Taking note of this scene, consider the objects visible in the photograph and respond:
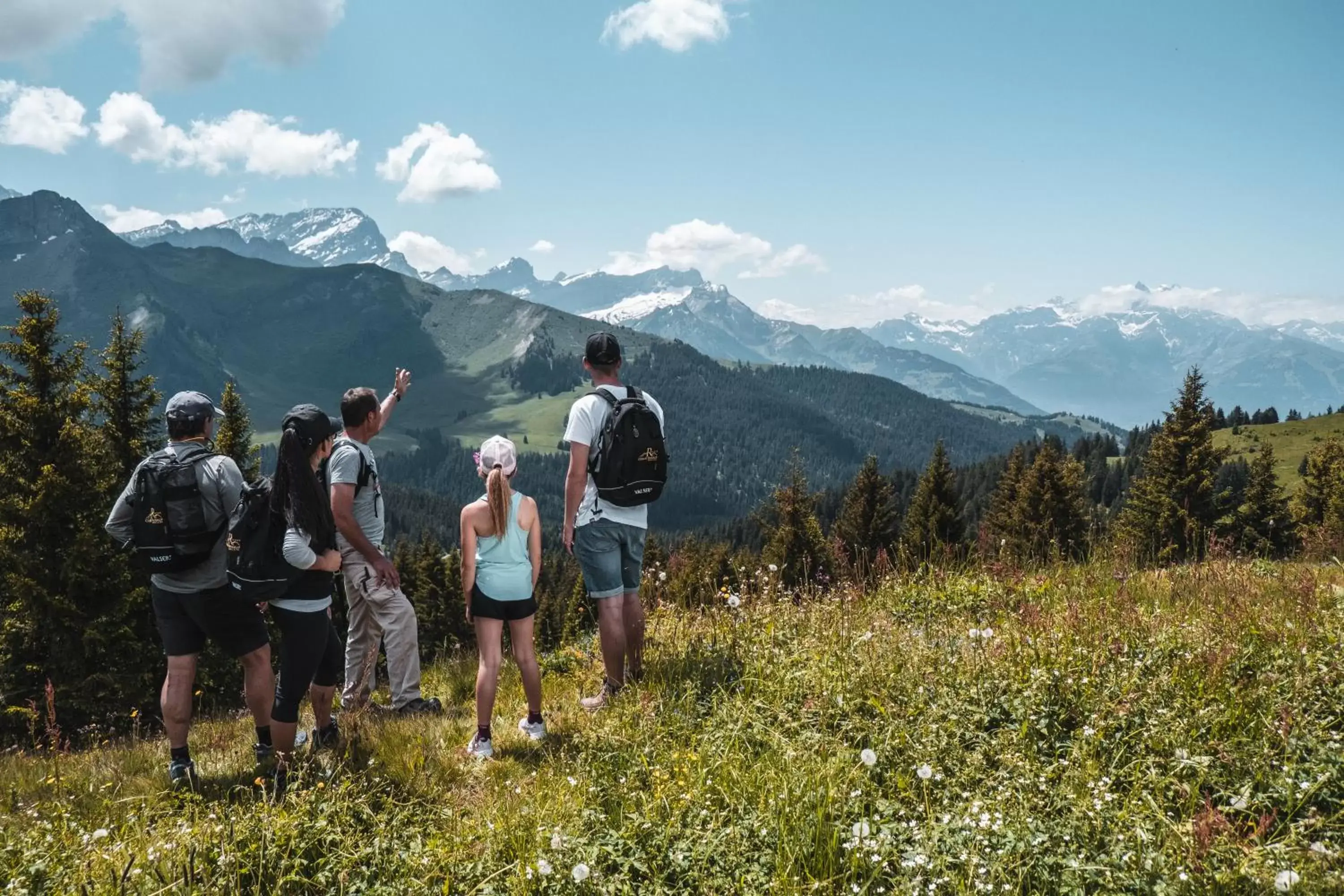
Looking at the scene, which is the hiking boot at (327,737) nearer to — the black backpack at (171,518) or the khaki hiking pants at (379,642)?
the khaki hiking pants at (379,642)

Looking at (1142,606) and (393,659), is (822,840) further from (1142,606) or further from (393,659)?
(393,659)

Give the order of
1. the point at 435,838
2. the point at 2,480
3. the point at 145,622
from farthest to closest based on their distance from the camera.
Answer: the point at 145,622 < the point at 2,480 < the point at 435,838

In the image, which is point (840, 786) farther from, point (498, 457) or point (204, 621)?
point (204, 621)

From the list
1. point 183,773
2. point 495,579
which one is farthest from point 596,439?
point 183,773

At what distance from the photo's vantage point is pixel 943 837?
139 inches

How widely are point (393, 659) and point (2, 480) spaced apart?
58.8ft

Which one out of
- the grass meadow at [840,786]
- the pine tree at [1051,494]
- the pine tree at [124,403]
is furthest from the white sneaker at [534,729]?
the pine tree at [1051,494]

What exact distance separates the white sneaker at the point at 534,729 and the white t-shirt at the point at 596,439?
1.76 m

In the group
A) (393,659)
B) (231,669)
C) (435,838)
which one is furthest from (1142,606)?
(231,669)

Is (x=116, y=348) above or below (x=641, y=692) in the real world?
above

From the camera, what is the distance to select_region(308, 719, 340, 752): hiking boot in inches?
233

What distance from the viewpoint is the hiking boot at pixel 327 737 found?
592 cm

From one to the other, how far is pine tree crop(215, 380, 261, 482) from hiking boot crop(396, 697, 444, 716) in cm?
1975

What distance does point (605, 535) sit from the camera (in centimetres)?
620
